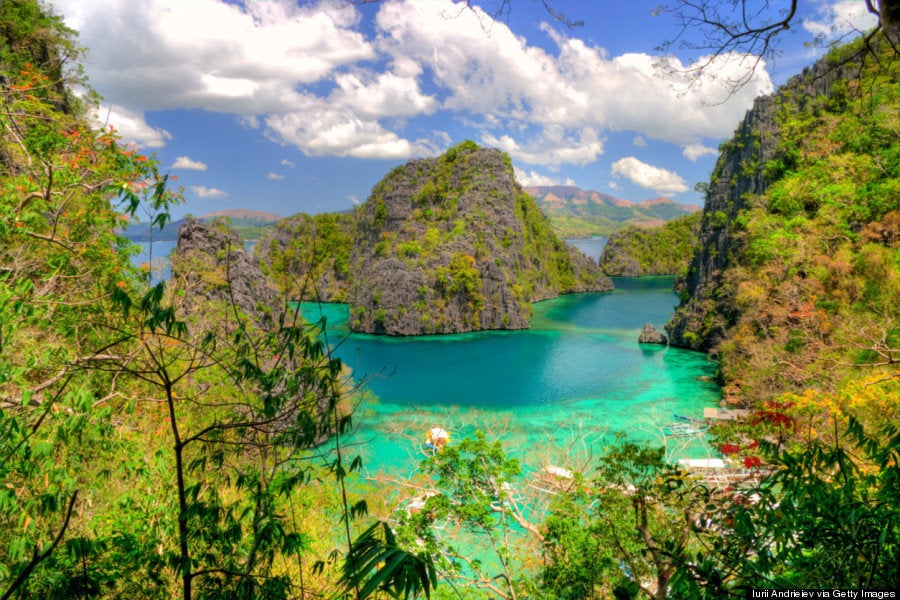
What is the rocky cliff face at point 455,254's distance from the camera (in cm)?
4428

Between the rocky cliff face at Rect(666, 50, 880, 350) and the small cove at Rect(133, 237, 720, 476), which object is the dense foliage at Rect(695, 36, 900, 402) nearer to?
the rocky cliff face at Rect(666, 50, 880, 350)

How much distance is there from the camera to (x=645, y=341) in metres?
37.4

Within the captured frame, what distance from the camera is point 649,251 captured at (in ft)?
306

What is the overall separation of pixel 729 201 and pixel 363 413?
104 ft

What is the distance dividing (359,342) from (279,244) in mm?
36979

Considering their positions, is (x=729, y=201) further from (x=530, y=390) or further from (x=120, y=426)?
(x=120, y=426)

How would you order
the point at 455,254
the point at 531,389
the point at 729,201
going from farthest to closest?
the point at 455,254 < the point at 729,201 < the point at 531,389

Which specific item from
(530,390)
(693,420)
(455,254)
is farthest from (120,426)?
(455,254)

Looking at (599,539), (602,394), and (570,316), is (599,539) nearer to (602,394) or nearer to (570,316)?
(602,394)

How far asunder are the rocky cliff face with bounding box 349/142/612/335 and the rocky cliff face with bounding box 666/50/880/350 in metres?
15.8

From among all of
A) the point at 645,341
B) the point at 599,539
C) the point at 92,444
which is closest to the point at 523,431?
the point at 599,539

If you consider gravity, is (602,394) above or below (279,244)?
below

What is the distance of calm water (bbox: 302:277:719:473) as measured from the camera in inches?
767

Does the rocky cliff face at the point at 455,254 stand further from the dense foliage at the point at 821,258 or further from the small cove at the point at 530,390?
the dense foliage at the point at 821,258
